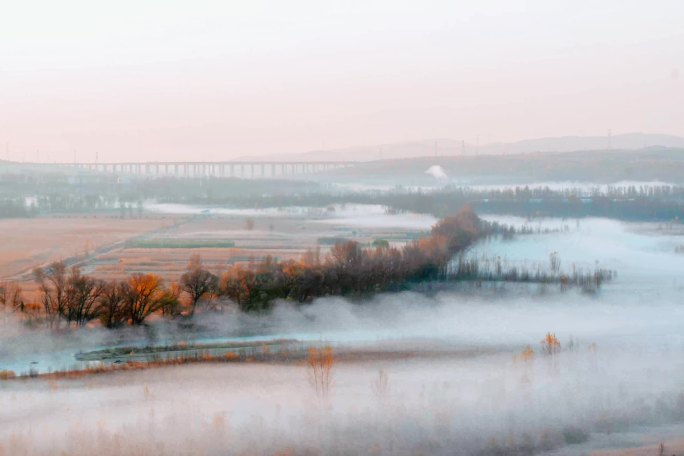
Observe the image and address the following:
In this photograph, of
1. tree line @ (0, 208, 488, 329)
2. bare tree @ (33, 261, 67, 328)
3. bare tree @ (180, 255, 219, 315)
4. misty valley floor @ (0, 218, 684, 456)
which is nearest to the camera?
misty valley floor @ (0, 218, 684, 456)

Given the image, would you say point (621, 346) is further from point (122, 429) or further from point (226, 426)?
point (122, 429)

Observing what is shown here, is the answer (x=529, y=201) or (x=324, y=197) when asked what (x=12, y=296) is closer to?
(x=324, y=197)

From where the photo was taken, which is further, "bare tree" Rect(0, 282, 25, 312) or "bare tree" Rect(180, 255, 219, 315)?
"bare tree" Rect(180, 255, 219, 315)

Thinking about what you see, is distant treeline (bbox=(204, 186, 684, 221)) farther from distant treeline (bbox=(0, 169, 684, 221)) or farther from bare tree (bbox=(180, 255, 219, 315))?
bare tree (bbox=(180, 255, 219, 315))

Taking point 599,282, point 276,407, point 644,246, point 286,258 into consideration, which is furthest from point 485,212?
point 276,407

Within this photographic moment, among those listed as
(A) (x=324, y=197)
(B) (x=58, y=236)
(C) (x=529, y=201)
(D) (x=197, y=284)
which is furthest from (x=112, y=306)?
(C) (x=529, y=201)

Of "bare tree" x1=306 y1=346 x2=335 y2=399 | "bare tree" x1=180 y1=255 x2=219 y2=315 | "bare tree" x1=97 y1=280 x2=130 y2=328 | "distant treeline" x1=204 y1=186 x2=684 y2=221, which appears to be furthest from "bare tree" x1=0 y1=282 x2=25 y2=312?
"distant treeline" x1=204 y1=186 x2=684 y2=221
